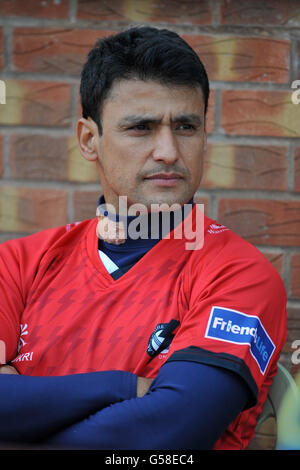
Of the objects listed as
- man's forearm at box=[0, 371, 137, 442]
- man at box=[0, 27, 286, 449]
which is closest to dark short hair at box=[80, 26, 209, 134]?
man at box=[0, 27, 286, 449]

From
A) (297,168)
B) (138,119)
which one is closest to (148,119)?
(138,119)

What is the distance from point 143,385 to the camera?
1.18 m

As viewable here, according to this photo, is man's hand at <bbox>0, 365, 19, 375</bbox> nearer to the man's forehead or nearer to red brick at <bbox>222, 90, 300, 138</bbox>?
the man's forehead

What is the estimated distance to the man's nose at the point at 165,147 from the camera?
4.42ft

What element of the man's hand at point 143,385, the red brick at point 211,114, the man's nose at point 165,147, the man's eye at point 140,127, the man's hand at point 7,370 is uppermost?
the red brick at point 211,114

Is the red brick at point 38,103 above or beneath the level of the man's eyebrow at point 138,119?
above

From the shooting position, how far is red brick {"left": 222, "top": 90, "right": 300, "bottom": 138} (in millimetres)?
1814

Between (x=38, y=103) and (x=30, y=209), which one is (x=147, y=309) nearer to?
(x=30, y=209)

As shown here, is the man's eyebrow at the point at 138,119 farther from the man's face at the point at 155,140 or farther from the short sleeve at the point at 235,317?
the short sleeve at the point at 235,317

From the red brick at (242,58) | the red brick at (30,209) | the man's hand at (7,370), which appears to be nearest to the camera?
the man's hand at (7,370)

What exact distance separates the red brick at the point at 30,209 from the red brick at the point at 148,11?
66cm

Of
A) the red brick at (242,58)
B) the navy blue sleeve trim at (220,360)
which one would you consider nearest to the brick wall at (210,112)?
the red brick at (242,58)

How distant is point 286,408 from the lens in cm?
131

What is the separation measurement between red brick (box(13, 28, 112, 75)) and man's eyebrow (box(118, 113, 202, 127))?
59 cm
